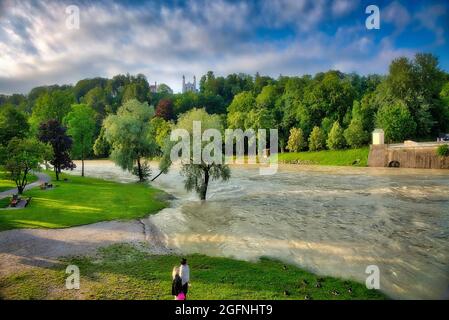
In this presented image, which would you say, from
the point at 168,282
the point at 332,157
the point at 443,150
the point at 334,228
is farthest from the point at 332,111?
the point at 168,282

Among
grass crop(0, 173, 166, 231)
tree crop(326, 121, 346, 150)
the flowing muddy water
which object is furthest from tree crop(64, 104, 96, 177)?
tree crop(326, 121, 346, 150)

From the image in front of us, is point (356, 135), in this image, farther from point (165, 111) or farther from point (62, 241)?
point (165, 111)

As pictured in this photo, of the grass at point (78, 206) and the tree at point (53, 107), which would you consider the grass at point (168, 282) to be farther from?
the tree at point (53, 107)

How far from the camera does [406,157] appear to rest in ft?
196

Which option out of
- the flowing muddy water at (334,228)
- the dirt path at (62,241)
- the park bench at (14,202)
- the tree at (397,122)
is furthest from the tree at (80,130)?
the tree at (397,122)

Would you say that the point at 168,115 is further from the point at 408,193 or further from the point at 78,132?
the point at 408,193

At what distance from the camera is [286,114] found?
309ft

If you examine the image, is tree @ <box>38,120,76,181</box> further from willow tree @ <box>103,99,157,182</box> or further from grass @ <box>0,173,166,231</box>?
grass @ <box>0,173,166,231</box>

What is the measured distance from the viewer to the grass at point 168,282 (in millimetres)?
12469

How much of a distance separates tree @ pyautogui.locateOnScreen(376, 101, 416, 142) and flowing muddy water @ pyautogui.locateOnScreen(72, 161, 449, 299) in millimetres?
32328

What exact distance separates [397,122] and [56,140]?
64.7 m

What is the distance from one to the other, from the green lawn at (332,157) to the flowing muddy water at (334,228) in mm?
27420

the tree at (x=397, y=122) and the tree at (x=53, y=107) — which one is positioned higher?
the tree at (x=53, y=107)
